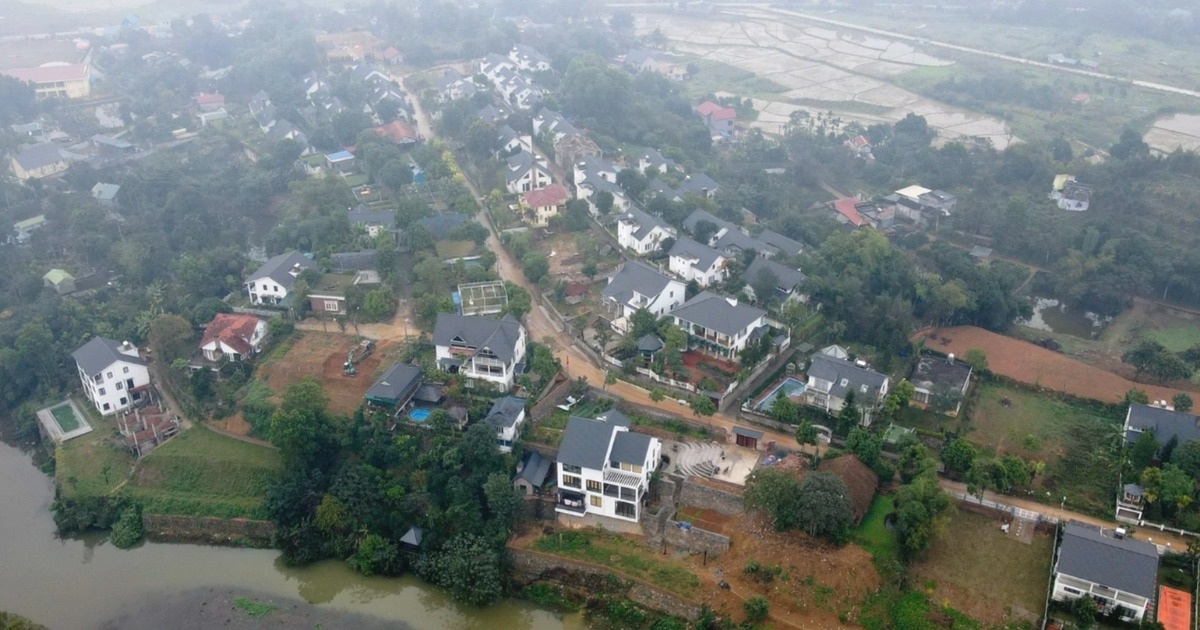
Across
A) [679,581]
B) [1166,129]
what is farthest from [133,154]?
[1166,129]

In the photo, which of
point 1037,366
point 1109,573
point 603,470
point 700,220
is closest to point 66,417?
point 603,470

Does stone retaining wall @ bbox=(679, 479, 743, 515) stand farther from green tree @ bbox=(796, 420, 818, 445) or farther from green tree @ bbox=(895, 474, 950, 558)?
green tree @ bbox=(895, 474, 950, 558)

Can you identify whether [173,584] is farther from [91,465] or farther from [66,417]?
[66,417]

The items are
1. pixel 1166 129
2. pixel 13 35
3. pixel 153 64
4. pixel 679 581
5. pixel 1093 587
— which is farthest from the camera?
pixel 13 35

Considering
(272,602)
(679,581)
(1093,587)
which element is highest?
(1093,587)

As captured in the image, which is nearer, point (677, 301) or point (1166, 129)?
point (677, 301)

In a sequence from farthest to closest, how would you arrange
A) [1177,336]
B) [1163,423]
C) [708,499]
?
[1177,336] < [1163,423] < [708,499]

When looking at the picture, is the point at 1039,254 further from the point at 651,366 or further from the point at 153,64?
the point at 153,64
